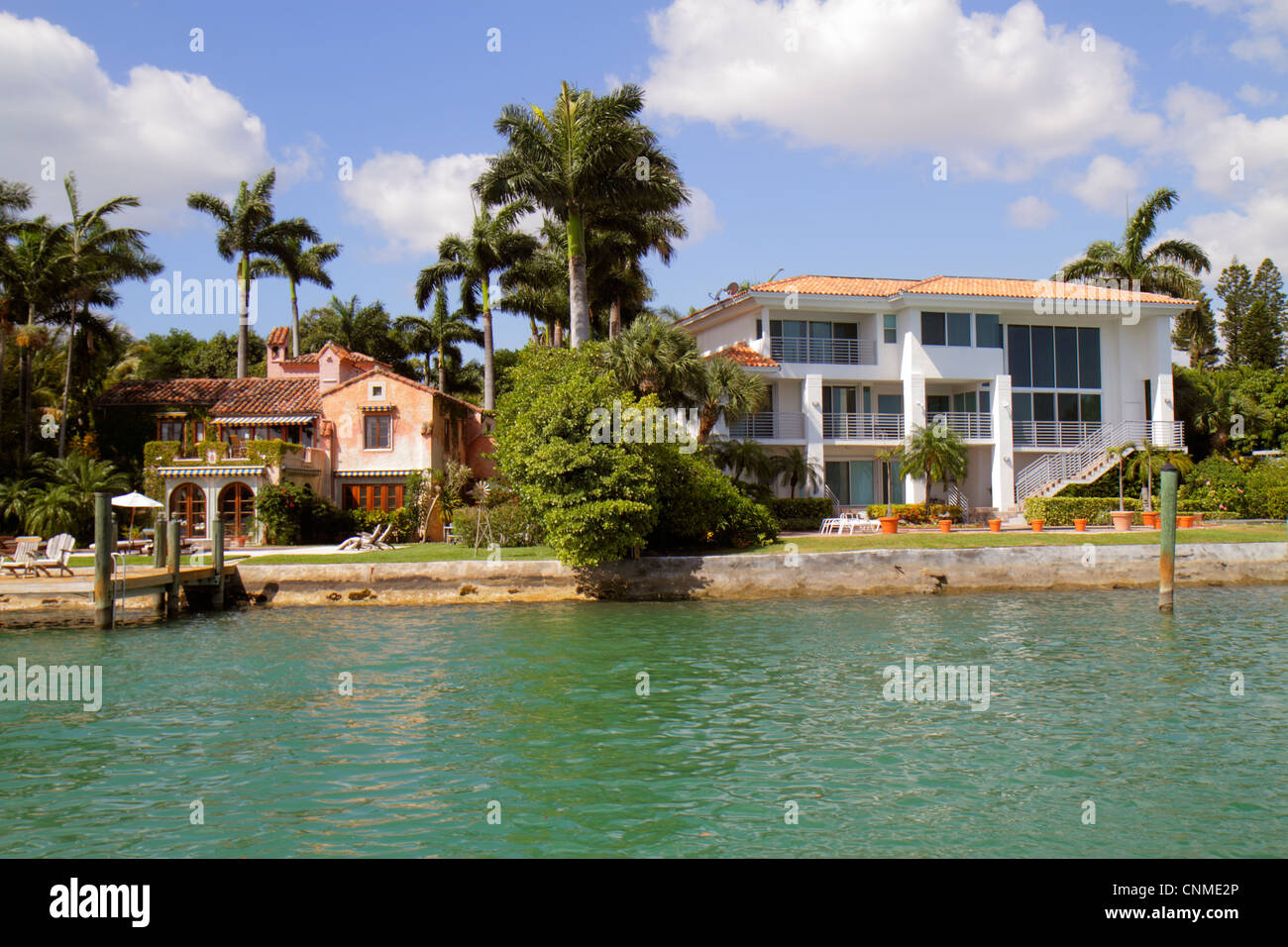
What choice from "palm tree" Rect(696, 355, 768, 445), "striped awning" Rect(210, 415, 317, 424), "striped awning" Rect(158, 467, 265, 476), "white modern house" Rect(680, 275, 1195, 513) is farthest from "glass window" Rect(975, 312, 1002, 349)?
"striped awning" Rect(158, 467, 265, 476)

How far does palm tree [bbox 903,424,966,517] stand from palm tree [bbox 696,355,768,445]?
249 inches

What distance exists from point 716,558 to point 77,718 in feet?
55.5

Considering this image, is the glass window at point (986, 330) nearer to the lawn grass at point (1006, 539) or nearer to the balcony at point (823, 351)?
the balcony at point (823, 351)

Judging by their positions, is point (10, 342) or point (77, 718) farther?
point (10, 342)

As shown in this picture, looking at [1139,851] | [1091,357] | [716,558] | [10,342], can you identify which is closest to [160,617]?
[716,558]

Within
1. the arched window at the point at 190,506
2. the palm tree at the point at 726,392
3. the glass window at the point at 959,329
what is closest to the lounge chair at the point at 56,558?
the arched window at the point at 190,506

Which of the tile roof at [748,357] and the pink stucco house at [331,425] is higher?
the tile roof at [748,357]

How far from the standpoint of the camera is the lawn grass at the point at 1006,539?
28.9m

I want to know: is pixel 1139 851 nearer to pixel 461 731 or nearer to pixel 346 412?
pixel 461 731

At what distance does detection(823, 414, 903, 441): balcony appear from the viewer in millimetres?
40469

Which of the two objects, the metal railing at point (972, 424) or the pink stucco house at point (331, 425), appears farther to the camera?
the metal railing at point (972, 424)

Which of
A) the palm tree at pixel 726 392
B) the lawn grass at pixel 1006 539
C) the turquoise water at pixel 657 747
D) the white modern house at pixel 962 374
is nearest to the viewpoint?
the turquoise water at pixel 657 747

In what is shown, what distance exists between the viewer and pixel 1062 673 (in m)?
16.1

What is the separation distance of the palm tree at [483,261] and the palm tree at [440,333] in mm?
9922
